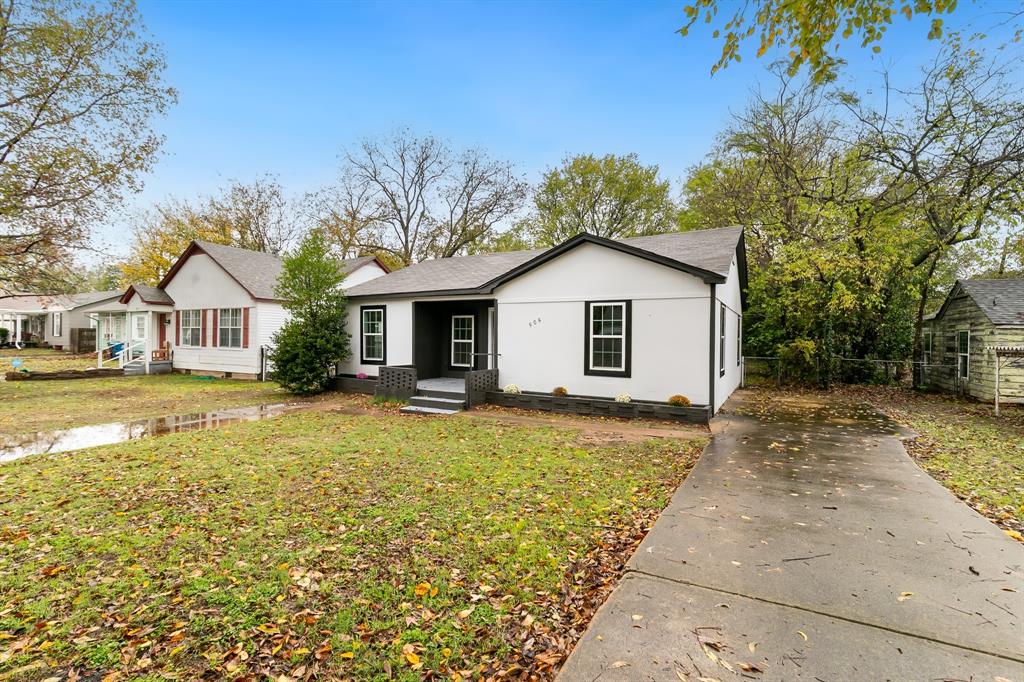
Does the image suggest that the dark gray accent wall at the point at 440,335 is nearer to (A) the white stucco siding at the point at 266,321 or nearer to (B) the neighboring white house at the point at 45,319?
(A) the white stucco siding at the point at 266,321

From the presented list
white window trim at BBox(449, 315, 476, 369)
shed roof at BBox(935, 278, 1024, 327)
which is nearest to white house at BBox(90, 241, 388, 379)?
white window trim at BBox(449, 315, 476, 369)

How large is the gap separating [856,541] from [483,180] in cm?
3113

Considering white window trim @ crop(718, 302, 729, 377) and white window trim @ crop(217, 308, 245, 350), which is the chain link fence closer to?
white window trim @ crop(718, 302, 729, 377)

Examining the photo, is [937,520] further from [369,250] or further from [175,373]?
[369,250]

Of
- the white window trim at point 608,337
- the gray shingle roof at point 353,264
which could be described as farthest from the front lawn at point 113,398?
the white window trim at point 608,337

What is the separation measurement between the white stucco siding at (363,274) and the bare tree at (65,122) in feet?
26.2

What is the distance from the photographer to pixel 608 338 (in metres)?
10.7

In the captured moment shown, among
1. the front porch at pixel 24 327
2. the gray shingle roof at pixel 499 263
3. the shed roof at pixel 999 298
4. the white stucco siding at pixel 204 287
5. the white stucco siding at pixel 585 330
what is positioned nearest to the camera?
the white stucco siding at pixel 585 330

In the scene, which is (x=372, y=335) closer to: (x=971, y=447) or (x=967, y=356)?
(x=971, y=447)

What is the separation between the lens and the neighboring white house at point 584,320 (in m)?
9.81

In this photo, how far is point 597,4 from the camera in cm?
821

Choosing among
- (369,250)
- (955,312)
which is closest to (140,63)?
(369,250)

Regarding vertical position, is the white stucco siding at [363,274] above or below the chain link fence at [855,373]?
above

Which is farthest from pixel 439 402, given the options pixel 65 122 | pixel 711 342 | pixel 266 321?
pixel 65 122
